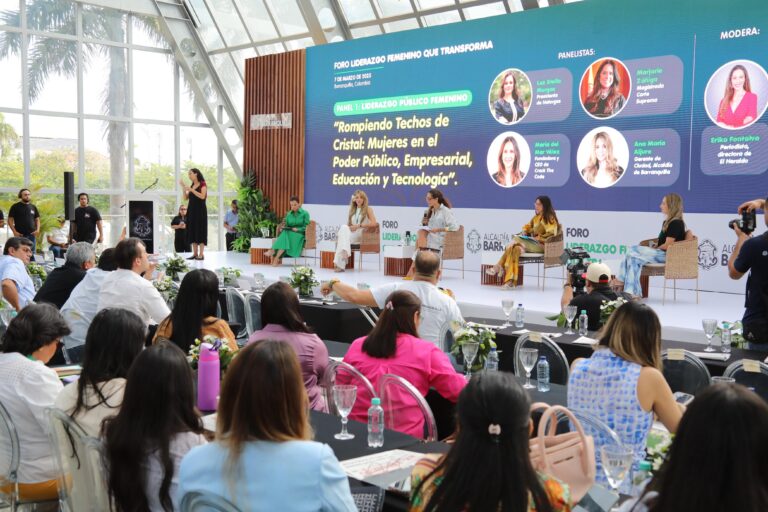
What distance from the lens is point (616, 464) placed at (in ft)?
7.95

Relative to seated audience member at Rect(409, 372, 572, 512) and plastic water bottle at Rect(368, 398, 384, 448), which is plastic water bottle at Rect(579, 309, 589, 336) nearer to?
plastic water bottle at Rect(368, 398, 384, 448)

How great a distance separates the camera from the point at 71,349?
5.16 meters

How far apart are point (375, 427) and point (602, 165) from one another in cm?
902

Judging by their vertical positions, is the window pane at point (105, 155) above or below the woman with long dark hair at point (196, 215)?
above

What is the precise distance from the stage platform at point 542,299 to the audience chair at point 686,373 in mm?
3434

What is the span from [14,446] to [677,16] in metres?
9.74

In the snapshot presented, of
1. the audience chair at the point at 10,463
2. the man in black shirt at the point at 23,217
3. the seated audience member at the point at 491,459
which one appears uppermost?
the man in black shirt at the point at 23,217

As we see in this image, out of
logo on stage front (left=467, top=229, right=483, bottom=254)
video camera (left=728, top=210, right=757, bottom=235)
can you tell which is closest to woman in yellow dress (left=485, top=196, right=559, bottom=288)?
logo on stage front (left=467, top=229, right=483, bottom=254)

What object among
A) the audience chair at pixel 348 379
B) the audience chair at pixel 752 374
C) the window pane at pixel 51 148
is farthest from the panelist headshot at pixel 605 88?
the window pane at pixel 51 148

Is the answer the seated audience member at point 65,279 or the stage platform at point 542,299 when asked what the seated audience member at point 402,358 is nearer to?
the seated audience member at point 65,279

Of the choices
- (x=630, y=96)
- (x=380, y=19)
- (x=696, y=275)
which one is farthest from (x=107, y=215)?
(x=696, y=275)

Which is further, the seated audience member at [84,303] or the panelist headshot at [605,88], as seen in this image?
the panelist headshot at [605,88]

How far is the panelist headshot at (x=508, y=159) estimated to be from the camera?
39.9 feet

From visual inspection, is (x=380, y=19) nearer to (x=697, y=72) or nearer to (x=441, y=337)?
(x=697, y=72)
